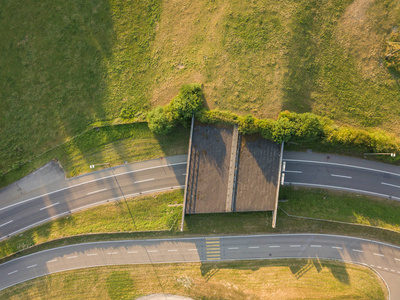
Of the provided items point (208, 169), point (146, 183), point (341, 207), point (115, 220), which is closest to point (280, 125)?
point (208, 169)

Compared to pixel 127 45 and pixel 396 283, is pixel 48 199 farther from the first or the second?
pixel 396 283

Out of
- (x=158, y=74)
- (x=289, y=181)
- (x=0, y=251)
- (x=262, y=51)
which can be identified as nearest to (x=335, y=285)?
(x=289, y=181)

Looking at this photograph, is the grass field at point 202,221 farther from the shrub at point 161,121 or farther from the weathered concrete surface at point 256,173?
the shrub at point 161,121

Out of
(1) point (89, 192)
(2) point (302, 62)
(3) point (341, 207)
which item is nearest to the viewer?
(2) point (302, 62)

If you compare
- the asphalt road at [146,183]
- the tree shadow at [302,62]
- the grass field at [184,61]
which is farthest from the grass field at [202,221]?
the tree shadow at [302,62]

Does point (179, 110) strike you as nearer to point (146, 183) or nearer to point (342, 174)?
point (146, 183)

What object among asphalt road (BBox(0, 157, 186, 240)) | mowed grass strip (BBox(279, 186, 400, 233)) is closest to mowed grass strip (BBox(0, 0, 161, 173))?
asphalt road (BBox(0, 157, 186, 240))

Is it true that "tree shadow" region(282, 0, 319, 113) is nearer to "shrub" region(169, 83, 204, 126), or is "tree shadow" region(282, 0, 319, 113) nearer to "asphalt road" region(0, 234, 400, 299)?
"shrub" region(169, 83, 204, 126)
